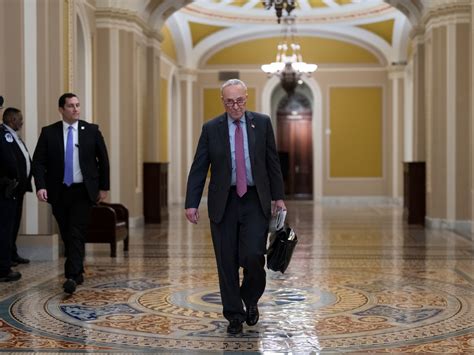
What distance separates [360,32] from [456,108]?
30.6ft

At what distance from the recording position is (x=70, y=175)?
6113 millimetres

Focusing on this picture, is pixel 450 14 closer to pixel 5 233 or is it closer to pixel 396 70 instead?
pixel 5 233

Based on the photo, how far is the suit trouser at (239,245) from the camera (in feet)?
15.2

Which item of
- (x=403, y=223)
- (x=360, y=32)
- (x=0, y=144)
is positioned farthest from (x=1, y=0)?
(x=360, y=32)

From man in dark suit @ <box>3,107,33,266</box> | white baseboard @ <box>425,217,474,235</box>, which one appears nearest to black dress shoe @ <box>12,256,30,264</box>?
man in dark suit @ <box>3,107,33,266</box>

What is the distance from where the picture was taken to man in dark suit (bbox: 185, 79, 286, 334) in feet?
15.2

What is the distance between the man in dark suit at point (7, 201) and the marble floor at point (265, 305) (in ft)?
0.63

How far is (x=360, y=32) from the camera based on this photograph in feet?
69.1

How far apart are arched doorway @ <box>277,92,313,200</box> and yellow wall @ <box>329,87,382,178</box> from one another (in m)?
2.41

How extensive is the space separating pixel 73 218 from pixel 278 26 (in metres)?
16.2

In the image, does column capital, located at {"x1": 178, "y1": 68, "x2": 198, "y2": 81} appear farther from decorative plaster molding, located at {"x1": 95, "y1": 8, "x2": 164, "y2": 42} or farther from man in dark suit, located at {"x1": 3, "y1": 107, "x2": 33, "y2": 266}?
man in dark suit, located at {"x1": 3, "y1": 107, "x2": 33, "y2": 266}

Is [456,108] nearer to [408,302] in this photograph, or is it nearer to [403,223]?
[403,223]

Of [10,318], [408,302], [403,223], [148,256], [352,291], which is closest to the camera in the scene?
[10,318]

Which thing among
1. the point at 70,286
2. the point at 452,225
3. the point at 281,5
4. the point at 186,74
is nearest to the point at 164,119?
the point at 186,74
